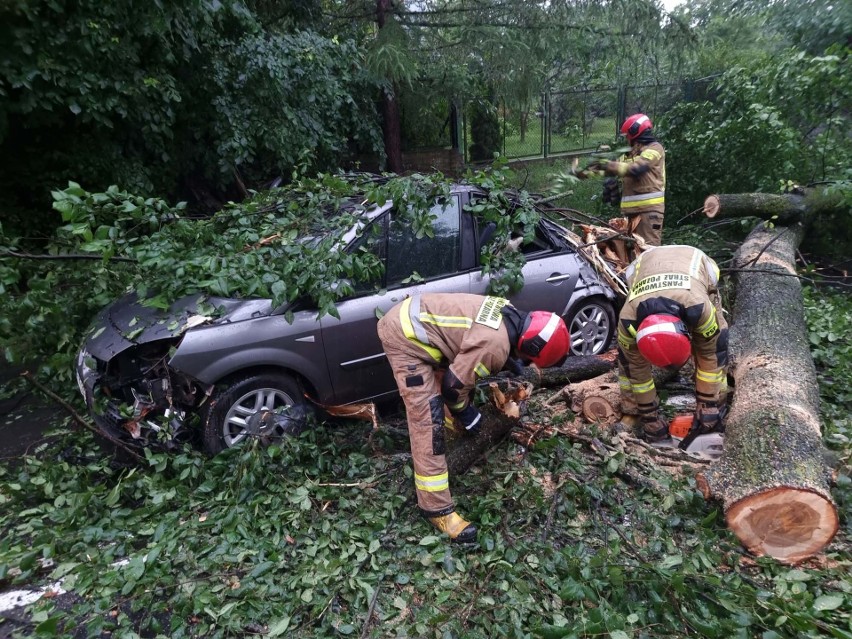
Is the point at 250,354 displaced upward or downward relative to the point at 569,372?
upward

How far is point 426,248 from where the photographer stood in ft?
12.8

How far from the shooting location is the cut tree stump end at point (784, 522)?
248 centimetres

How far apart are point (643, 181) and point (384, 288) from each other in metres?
3.47

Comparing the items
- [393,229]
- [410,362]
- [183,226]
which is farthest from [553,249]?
[183,226]

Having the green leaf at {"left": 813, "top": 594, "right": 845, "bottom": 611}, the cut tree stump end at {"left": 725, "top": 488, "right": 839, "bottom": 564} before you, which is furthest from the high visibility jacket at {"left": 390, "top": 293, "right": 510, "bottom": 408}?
the green leaf at {"left": 813, "top": 594, "right": 845, "bottom": 611}

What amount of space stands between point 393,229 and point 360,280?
48cm

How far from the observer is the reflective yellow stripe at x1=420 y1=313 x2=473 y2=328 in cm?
294

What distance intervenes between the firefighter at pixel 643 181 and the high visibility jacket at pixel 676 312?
2.26m

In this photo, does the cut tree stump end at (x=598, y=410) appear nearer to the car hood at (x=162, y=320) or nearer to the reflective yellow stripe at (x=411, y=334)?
the reflective yellow stripe at (x=411, y=334)

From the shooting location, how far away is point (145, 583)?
8.36 feet

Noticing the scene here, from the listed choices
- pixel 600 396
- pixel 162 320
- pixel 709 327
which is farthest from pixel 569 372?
pixel 162 320

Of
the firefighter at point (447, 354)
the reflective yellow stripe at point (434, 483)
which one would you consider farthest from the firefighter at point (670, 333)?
the reflective yellow stripe at point (434, 483)

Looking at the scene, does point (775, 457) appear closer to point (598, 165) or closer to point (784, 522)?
point (784, 522)

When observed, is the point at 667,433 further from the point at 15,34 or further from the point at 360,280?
the point at 15,34
